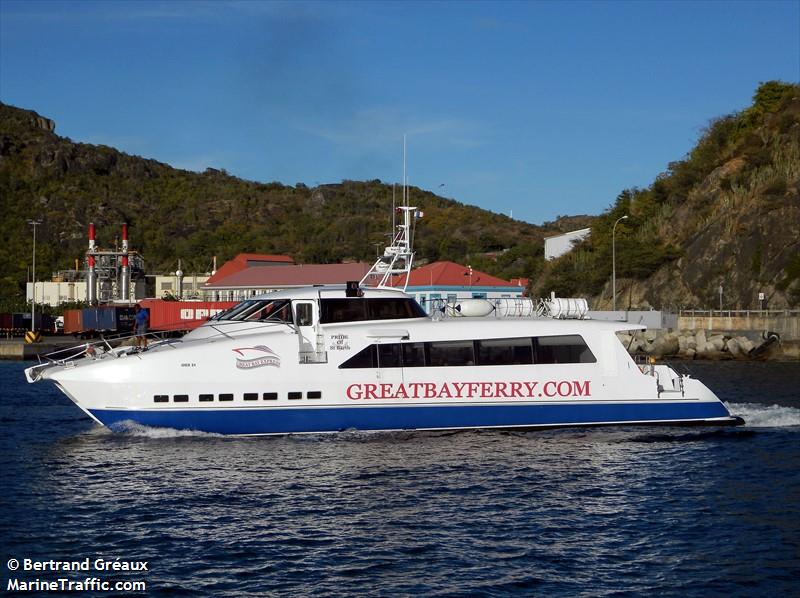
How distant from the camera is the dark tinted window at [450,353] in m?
22.8

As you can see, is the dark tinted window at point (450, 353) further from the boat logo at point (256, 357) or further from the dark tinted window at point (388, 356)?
the boat logo at point (256, 357)

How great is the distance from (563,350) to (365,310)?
5.19m

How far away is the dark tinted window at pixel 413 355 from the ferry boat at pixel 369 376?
0.03m

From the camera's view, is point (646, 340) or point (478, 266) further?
point (478, 266)

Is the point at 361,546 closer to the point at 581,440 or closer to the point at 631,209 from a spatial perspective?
the point at 581,440

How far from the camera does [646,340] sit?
6166 cm

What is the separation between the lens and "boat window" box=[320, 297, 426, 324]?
77.3 feet

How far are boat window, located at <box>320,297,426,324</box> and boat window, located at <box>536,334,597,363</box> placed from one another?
3.33m

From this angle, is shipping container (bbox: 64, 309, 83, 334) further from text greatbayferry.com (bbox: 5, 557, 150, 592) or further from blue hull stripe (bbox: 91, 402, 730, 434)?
text greatbayferry.com (bbox: 5, 557, 150, 592)

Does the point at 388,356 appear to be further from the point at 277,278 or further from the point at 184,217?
the point at 184,217

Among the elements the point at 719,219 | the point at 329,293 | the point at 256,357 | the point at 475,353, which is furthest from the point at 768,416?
the point at 719,219

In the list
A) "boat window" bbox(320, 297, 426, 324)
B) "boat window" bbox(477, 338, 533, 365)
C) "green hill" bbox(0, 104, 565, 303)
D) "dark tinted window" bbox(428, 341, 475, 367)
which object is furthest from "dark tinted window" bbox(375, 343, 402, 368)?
"green hill" bbox(0, 104, 565, 303)

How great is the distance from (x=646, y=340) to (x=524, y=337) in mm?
40881

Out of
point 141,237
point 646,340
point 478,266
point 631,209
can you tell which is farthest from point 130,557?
point 141,237
